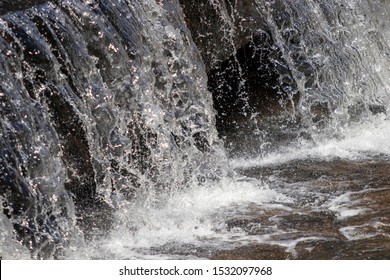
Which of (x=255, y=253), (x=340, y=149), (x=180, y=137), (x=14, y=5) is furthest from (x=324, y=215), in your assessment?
(x=14, y=5)

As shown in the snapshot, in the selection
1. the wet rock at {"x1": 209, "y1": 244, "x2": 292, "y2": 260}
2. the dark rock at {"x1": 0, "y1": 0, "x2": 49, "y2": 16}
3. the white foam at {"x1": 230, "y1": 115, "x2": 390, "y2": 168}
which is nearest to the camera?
the wet rock at {"x1": 209, "y1": 244, "x2": 292, "y2": 260}

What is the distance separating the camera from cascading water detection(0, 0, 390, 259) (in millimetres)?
5047

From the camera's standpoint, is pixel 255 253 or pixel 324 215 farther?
pixel 324 215

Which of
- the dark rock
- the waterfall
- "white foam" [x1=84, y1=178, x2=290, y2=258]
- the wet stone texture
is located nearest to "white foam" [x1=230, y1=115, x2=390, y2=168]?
the wet stone texture

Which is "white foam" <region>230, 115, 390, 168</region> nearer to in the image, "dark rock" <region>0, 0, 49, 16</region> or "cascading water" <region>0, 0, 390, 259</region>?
"cascading water" <region>0, 0, 390, 259</region>

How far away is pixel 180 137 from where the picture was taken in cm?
621

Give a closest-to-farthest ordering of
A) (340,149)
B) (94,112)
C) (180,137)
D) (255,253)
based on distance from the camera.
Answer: (255,253)
(94,112)
(180,137)
(340,149)

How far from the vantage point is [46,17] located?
5.43m

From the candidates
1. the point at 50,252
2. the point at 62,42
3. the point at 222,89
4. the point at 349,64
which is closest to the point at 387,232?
the point at 50,252

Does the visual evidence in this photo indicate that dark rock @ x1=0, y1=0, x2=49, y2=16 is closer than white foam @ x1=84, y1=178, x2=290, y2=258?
No

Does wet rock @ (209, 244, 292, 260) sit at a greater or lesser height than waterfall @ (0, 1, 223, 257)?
lesser

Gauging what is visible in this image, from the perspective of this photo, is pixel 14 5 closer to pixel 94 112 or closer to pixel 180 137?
pixel 94 112

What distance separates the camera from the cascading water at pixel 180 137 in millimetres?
5047

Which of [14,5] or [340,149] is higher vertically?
[14,5]
